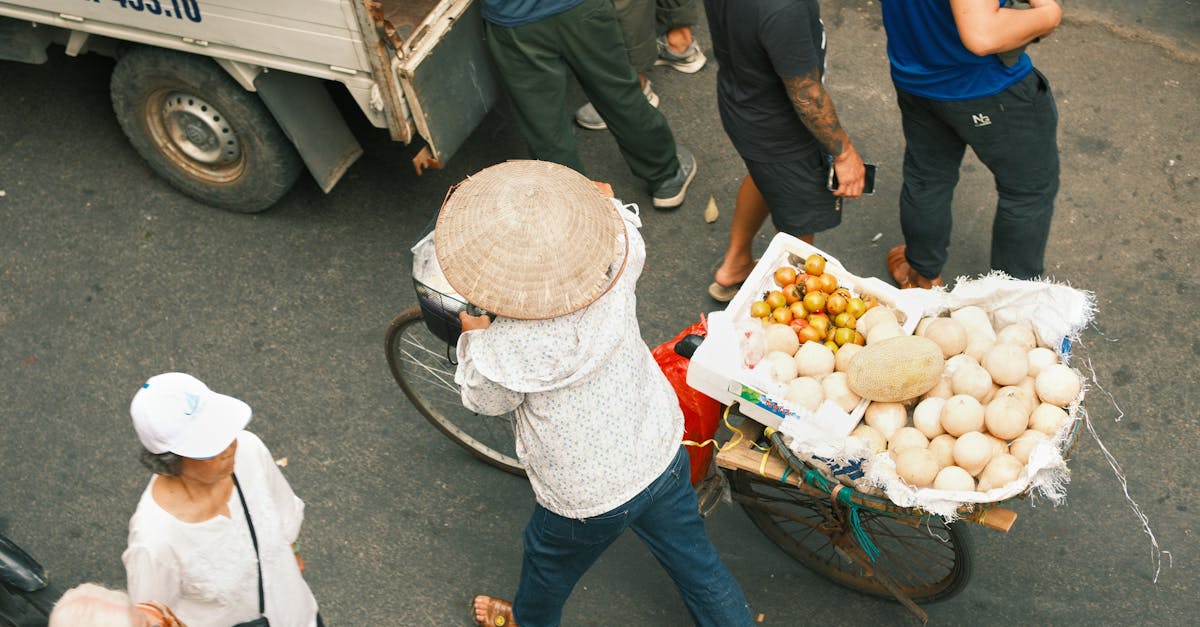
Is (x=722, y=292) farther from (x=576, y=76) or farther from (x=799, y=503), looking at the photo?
(x=799, y=503)

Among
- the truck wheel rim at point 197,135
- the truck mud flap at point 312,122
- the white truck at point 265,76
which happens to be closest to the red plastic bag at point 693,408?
the white truck at point 265,76

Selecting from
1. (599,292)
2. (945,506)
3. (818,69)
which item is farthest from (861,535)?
(818,69)

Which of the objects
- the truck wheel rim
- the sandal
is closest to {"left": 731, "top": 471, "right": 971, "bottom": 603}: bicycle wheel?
the sandal

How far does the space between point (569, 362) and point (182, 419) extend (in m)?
0.91

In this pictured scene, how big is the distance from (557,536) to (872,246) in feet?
8.18

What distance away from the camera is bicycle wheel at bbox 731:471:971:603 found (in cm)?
355

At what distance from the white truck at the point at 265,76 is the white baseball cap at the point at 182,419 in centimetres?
188

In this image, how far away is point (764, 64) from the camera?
147 inches

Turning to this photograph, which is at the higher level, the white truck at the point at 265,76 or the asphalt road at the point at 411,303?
the white truck at the point at 265,76

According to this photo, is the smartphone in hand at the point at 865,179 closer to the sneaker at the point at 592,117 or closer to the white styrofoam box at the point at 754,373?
the white styrofoam box at the point at 754,373

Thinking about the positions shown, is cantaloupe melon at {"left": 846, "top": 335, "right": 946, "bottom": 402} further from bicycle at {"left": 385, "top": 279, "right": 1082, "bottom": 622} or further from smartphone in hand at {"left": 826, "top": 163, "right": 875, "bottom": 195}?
smartphone in hand at {"left": 826, "top": 163, "right": 875, "bottom": 195}

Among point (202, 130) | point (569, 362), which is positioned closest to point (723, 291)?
point (569, 362)

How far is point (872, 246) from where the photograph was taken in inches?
193

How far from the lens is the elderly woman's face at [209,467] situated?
2479mm
